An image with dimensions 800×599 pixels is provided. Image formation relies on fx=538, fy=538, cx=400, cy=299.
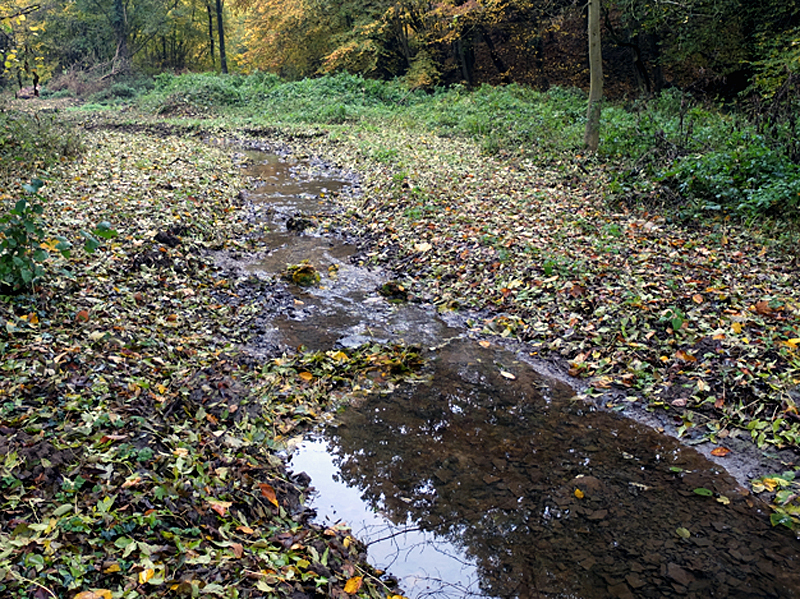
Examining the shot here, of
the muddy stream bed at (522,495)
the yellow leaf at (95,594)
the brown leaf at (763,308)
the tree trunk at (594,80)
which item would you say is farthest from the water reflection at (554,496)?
the tree trunk at (594,80)

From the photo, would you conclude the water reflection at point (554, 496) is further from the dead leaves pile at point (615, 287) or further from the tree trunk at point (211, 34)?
the tree trunk at point (211, 34)

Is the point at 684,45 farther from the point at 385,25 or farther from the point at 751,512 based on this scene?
the point at 751,512

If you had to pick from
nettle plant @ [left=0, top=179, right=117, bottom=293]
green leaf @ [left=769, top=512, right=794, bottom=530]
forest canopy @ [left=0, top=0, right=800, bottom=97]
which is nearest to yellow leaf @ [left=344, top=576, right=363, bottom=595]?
green leaf @ [left=769, top=512, right=794, bottom=530]

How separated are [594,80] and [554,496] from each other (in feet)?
30.9

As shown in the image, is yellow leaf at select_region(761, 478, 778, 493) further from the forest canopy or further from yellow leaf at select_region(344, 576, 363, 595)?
the forest canopy

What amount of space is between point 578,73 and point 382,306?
67.8ft

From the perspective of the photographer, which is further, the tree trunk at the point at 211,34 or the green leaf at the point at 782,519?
the tree trunk at the point at 211,34

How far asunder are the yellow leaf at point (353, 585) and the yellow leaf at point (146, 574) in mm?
985

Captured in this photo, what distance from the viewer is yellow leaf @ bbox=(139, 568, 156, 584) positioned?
2.48 meters

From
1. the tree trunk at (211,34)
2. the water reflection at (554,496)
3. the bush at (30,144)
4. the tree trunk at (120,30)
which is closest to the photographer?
the water reflection at (554,496)

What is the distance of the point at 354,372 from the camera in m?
5.31

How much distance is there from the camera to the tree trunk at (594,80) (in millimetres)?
10211

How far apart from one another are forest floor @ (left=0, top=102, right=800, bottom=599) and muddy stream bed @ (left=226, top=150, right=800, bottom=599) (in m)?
0.27

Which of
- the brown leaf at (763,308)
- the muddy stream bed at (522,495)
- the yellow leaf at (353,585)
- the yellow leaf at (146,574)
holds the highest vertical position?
the brown leaf at (763,308)
